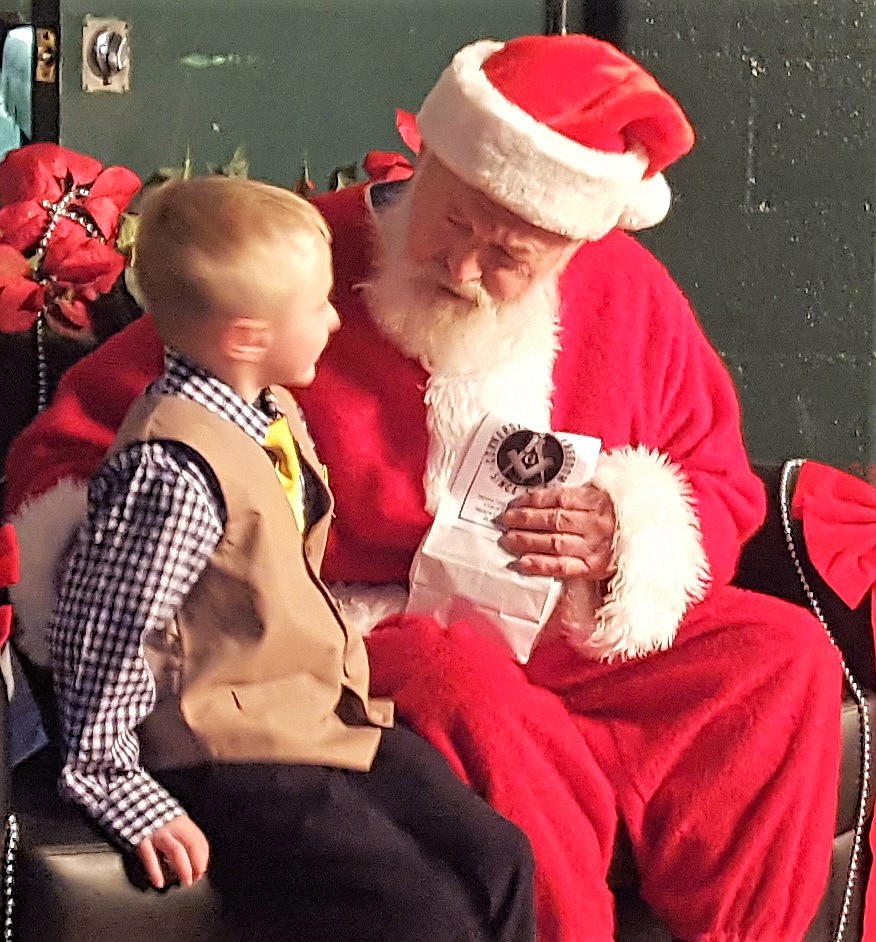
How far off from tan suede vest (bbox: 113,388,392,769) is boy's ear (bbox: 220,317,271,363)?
0.21 feet

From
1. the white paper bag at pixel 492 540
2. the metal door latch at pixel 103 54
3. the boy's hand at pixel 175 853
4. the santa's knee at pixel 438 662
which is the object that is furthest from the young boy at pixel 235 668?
the metal door latch at pixel 103 54

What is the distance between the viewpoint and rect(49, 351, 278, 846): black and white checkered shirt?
1047 millimetres

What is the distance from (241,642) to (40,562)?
268mm

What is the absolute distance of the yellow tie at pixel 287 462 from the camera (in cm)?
119

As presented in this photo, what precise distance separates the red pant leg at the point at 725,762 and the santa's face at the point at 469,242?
16.2 inches

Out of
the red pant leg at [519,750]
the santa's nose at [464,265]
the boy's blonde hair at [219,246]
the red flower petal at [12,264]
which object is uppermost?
the boy's blonde hair at [219,246]

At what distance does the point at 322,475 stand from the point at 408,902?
44cm

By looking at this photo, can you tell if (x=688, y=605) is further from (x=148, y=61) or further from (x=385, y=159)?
(x=148, y=61)

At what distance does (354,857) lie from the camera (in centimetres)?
104

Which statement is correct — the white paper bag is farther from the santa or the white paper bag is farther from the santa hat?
→ the santa hat

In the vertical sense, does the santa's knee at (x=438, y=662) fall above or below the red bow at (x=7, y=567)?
below

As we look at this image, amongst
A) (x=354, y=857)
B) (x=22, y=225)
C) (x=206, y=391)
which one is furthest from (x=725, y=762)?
(x=22, y=225)

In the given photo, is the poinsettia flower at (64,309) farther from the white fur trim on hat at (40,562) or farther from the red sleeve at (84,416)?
the white fur trim on hat at (40,562)

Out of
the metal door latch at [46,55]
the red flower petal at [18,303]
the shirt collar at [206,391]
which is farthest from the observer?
the metal door latch at [46,55]
